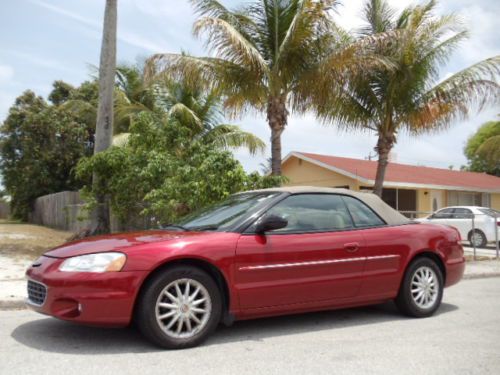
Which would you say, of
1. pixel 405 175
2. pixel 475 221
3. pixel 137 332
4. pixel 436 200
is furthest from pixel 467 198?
pixel 137 332

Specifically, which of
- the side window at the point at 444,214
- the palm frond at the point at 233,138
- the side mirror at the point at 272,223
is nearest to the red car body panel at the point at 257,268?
the side mirror at the point at 272,223

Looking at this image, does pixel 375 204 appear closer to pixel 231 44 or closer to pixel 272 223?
pixel 272 223

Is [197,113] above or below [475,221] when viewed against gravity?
above

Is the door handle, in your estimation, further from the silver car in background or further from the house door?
the house door

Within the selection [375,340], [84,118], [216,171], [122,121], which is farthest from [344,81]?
[84,118]

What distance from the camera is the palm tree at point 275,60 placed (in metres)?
13.0

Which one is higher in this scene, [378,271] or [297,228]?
[297,228]

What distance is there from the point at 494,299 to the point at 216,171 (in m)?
5.36

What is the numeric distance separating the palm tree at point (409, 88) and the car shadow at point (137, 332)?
9.29 metres

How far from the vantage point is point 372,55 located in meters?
→ 13.8

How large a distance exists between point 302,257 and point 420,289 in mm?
1798

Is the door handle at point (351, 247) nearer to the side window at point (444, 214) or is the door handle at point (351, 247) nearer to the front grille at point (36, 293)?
the front grille at point (36, 293)

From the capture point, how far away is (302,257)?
5301 mm

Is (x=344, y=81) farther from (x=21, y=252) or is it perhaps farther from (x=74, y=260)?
(x=74, y=260)
